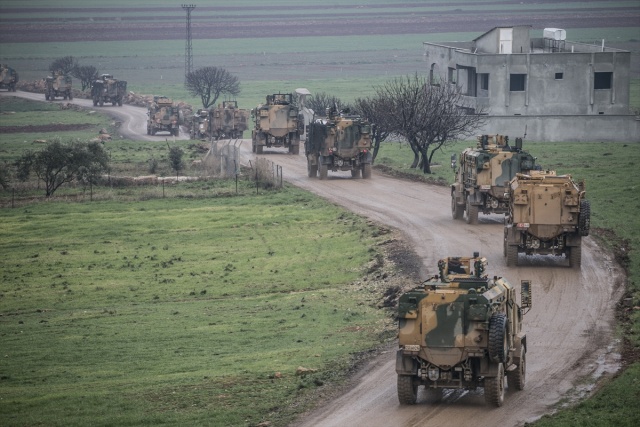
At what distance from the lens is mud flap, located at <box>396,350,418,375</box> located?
2303cm

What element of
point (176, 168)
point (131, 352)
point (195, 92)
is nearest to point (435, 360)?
point (131, 352)

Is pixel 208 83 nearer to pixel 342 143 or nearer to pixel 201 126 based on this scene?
pixel 201 126

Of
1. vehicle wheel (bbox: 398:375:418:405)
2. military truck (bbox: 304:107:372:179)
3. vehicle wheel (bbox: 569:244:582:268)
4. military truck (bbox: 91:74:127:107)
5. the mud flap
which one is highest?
military truck (bbox: 91:74:127:107)

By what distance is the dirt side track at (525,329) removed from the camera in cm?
2302

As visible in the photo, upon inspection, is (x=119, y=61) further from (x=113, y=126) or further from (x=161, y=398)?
(x=161, y=398)

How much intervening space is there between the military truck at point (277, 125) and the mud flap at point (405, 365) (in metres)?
52.4

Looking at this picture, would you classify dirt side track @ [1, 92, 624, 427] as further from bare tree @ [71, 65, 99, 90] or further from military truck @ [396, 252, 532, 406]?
bare tree @ [71, 65, 99, 90]

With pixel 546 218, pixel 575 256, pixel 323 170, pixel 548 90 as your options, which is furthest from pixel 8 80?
pixel 575 256

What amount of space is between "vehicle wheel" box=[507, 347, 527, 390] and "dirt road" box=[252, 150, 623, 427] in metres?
0.21

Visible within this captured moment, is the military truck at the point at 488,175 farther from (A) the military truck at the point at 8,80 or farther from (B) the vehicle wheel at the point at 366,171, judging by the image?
(A) the military truck at the point at 8,80

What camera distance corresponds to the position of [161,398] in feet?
83.5

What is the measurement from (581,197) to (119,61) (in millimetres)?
154332

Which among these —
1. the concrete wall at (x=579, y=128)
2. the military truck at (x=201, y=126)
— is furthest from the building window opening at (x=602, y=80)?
the military truck at (x=201, y=126)

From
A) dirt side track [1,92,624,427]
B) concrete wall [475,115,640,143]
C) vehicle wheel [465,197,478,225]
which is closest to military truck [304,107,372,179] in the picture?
dirt side track [1,92,624,427]
